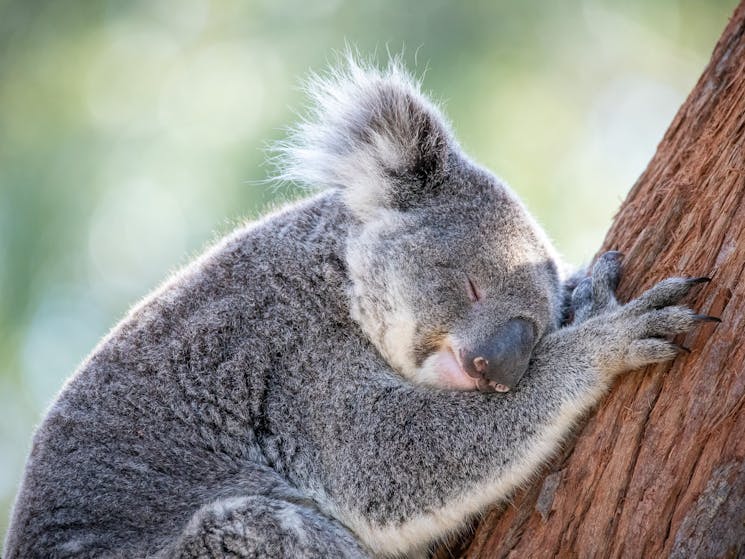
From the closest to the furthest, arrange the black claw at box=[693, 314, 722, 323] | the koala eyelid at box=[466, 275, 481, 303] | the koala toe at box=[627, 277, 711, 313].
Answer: the black claw at box=[693, 314, 722, 323] < the koala toe at box=[627, 277, 711, 313] < the koala eyelid at box=[466, 275, 481, 303]

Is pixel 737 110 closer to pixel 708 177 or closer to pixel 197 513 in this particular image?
pixel 708 177

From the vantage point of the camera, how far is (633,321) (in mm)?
3277

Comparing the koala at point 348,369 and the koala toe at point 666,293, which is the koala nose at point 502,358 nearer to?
the koala at point 348,369

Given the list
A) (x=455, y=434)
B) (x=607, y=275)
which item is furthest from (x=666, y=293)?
(x=455, y=434)

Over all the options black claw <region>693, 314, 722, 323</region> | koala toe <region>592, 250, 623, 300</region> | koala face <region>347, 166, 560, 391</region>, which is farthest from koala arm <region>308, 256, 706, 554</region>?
black claw <region>693, 314, 722, 323</region>

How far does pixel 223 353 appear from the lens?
12.8 ft

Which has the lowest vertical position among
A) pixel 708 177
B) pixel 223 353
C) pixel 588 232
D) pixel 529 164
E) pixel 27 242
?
pixel 708 177

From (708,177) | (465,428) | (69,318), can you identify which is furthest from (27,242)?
(708,177)

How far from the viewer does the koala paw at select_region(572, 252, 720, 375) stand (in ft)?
10.2

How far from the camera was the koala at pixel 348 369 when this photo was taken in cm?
345

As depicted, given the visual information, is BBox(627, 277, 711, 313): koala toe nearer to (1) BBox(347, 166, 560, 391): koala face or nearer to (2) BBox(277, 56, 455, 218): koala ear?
(1) BBox(347, 166, 560, 391): koala face

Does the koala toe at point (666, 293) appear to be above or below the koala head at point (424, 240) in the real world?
below

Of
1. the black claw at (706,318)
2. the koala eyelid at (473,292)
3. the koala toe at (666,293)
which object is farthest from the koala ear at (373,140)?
the black claw at (706,318)

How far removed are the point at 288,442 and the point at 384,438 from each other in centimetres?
43
